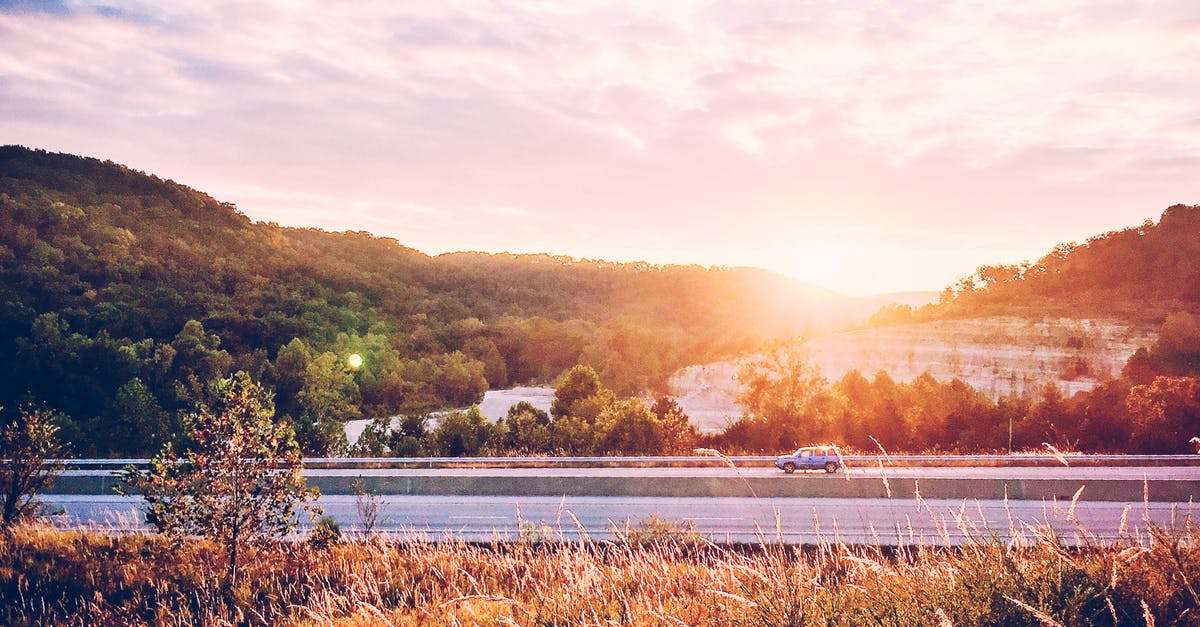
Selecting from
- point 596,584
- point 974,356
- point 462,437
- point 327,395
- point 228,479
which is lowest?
point 462,437

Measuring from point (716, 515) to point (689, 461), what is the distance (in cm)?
491

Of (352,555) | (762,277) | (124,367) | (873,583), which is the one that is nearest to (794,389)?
(352,555)

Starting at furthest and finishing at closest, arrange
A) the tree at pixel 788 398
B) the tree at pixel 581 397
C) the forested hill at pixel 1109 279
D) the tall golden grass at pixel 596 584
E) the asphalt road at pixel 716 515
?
the forested hill at pixel 1109 279 < the tree at pixel 581 397 < the tree at pixel 788 398 < the asphalt road at pixel 716 515 < the tall golden grass at pixel 596 584

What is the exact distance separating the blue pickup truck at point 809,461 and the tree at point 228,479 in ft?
37.1

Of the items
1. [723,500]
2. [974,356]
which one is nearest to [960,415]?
[723,500]

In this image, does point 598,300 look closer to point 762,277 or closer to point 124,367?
point 762,277

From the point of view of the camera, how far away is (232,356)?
36.0 metres

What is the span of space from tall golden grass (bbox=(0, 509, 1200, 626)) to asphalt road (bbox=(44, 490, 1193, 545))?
1446mm

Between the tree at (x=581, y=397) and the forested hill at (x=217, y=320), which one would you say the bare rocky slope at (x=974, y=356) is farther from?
the tree at (x=581, y=397)

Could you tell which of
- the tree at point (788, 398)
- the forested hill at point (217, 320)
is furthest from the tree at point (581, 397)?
the forested hill at point (217, 320)

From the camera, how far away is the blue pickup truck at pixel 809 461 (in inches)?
720

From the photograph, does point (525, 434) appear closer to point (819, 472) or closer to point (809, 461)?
point (809, 461)

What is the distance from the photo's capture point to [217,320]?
38.2 m

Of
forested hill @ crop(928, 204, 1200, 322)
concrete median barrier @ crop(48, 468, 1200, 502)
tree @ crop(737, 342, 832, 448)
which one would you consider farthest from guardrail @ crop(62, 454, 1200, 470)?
forested hill @ crop(928, 204, 1200, 322)
